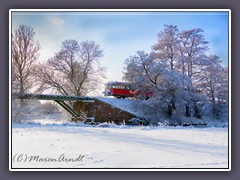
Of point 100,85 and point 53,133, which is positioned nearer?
point 53,133

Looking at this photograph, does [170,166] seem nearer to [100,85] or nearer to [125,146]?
[125,146]

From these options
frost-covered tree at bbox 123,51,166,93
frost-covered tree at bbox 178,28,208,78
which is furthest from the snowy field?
frost-covered tree at bbox 123,51,166,93

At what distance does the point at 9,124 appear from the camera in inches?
175

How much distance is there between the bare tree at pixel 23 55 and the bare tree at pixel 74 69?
37 centimetres

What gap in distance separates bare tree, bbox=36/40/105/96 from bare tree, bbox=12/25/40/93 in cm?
37

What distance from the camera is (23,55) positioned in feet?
18.8

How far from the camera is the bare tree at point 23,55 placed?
5.06m

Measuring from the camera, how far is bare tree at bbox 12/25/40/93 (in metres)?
5.06

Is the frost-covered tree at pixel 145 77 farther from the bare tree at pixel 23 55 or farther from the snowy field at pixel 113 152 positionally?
the snowy field at pixel 113 152

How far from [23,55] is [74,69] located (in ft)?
8.63

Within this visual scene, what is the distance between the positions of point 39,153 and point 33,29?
7.17ft

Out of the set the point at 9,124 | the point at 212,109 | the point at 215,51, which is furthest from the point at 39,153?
the point at 212,109

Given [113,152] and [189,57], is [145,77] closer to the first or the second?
[189,57]

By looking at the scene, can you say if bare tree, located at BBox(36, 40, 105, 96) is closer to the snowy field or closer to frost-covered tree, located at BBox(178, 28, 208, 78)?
the snowy field
